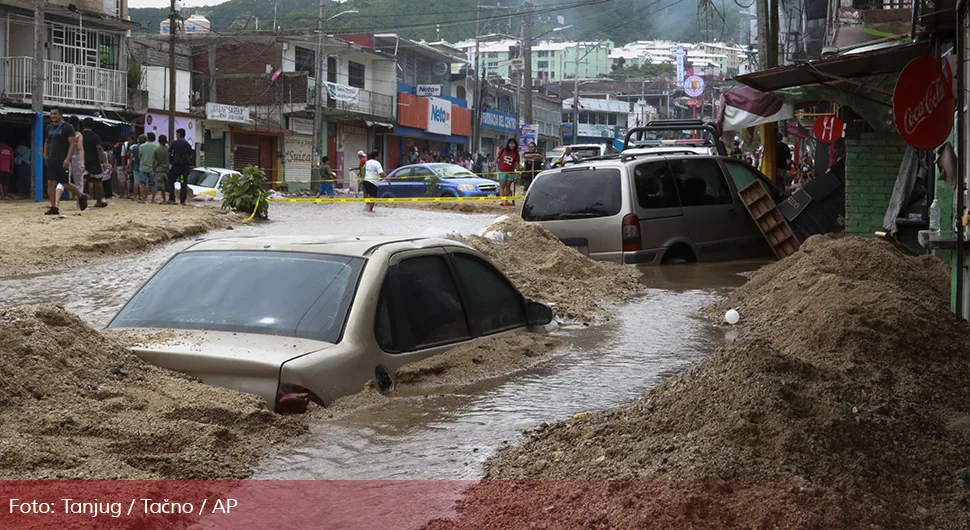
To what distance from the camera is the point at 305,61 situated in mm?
55312

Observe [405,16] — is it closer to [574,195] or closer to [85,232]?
[85,232]

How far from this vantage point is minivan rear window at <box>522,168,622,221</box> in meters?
13.4

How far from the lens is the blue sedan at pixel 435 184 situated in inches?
1235

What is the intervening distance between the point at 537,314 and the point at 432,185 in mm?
24475

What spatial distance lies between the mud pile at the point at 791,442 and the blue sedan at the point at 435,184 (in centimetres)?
2488

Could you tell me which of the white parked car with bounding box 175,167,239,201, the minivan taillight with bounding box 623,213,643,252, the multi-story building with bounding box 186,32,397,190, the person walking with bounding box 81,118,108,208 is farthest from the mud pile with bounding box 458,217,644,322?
the multi-story building with bounding box 186,32,397,190

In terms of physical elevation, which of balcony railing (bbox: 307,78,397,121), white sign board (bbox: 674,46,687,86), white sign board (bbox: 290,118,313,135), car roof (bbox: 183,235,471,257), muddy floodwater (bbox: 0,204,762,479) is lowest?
muddy floodwater (bbox: 0,204,762,479)

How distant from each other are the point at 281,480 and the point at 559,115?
95.7m

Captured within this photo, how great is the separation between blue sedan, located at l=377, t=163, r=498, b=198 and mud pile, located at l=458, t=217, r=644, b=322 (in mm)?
17295

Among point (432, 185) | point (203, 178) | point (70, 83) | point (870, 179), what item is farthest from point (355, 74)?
point (870, 179)

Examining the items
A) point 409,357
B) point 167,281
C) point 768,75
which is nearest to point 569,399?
point 409,357

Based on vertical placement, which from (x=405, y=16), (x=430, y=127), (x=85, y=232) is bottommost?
(x=85, y=232)

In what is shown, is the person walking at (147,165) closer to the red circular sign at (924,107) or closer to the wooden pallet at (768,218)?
the wooden pallet at (768,218)

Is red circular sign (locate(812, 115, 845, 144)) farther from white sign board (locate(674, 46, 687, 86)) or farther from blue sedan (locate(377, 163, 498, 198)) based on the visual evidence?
white sign board (locate(674, 46, 687, 86))
